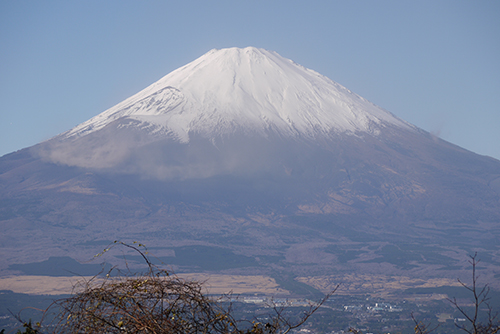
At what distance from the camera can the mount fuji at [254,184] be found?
86.2 metres

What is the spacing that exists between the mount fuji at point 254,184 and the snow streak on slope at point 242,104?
1.43ft

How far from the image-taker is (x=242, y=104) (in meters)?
134

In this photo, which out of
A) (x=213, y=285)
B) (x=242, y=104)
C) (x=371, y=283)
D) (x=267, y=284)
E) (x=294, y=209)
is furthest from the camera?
(x=242, y=104)

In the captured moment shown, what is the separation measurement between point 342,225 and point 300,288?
37.3 metres

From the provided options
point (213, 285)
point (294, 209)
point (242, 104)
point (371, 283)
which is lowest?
point (371, 283)

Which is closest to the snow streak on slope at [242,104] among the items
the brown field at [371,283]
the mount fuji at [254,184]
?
the mount fuji at [254,184]

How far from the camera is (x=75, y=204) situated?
320 ft

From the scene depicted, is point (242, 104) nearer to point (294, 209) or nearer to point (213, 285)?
point (294, 209)

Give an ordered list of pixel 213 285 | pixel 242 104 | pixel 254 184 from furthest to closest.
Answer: pixel 242 104
pixel 254 184
pixel 213 285

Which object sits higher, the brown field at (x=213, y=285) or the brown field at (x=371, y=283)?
the brown field at (x=213, y=285)

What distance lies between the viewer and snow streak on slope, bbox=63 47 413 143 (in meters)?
128

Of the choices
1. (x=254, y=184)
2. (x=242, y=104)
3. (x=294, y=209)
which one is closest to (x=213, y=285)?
(x=294, y=209)

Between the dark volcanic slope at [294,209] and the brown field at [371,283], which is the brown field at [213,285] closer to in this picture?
the brown field at [371,283]

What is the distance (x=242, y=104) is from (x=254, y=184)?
2543cm
